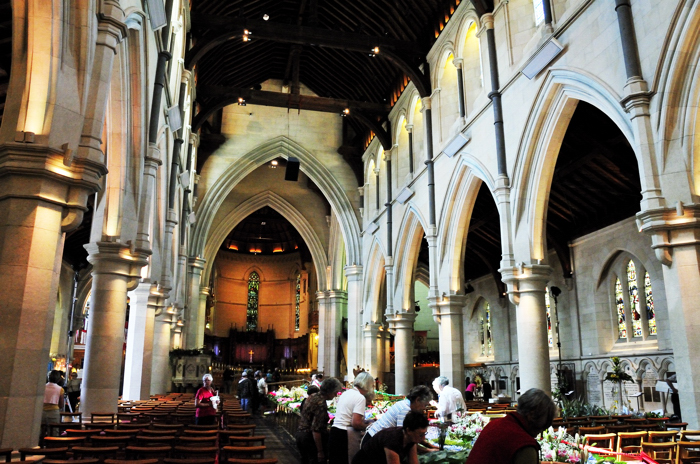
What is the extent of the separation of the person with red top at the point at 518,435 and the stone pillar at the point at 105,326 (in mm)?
7437

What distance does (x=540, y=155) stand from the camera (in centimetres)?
1098

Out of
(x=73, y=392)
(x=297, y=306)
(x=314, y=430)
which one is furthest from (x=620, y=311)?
(x=297, y=306)

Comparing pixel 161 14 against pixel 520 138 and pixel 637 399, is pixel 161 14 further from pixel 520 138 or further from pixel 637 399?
pixel 637 399

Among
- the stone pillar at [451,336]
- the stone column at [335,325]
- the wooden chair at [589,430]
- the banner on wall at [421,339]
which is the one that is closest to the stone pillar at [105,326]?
the wooden chair at [589,430]

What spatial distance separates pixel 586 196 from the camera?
1633 centimetres

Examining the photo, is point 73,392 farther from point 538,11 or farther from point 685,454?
point 538,11

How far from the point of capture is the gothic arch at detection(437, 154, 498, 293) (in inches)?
566

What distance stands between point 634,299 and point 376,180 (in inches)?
411

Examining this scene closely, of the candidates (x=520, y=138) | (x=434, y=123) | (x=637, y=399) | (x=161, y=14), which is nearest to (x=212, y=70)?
(x=434, y=123)

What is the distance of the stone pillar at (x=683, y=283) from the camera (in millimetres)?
6867

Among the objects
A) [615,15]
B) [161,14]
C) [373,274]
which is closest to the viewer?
[615,15]

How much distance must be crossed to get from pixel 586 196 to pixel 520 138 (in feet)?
19.6

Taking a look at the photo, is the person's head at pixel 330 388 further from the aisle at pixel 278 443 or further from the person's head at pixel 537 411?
the aisle at pixel 278 443

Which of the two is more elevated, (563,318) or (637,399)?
(563,318)
